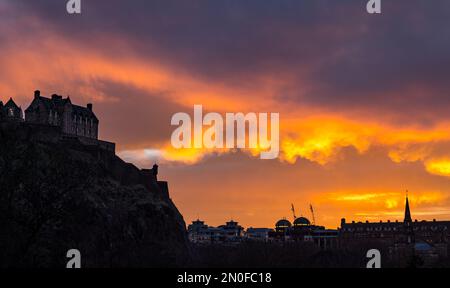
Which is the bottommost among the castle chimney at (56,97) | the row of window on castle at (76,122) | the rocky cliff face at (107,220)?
the rocky cliff face at (107,220)

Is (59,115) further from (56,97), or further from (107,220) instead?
(107,220)

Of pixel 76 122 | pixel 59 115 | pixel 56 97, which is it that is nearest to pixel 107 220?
pixel 76 122

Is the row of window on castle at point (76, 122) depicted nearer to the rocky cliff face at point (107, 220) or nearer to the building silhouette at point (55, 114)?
the building silhouette at point (55, 114)

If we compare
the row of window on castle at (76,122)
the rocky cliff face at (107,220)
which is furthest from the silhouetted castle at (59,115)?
the rocky cliff face at (107,220)

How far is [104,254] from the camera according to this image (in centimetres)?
16375

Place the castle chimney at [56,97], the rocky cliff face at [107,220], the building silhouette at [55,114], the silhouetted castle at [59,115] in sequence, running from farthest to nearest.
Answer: the castle chimney at [56,97] < the building silhouette at [55,114] < the silhouetted castle at [59,115] < the rocky cliff face at [107,220]

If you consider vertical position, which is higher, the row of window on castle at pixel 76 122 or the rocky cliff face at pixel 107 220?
the row of window on castle at pixel 76 122

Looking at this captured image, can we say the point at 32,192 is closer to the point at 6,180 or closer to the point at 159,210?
the point at 6,180

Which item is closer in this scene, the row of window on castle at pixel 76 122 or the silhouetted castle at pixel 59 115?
the silhouetted castle at pixel 59 115

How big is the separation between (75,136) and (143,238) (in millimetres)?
36147

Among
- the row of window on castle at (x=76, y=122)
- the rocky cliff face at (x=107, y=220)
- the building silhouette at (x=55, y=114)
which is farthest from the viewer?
the row of window on castle at (x=76, y=122)

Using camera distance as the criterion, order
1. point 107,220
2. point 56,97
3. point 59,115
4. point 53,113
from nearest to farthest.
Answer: point 107,220 → point 53,113 → point 59,115 → point 56,97

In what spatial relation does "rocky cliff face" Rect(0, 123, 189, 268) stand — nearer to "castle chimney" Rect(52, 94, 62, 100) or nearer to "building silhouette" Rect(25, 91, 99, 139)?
"building silhouette" Rect(25, 91, 99, 139)

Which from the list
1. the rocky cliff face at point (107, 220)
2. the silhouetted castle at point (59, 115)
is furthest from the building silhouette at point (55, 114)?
the rocky cliff face at point (107, 220)
